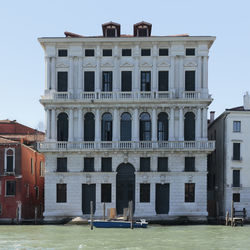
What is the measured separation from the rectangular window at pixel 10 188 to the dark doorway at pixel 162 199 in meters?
11.2


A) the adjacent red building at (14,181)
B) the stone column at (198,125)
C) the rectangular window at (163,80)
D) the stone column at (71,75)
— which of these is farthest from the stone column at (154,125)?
the adjacent red building at (14,181)

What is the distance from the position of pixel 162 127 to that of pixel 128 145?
3.11m

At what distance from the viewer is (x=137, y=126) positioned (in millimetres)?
50875

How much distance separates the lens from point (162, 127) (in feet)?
168

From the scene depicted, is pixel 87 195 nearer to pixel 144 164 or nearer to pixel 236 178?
pixel 144 164

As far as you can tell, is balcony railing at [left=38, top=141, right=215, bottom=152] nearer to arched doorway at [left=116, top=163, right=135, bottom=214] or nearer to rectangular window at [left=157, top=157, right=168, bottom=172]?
rectangular window at [left=157, top=157, right=168, bottom=172]

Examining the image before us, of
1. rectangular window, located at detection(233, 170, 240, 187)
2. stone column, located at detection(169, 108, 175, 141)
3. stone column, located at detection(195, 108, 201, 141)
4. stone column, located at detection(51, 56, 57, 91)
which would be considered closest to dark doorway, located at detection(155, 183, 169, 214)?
stone column, located at detection(169, 108, 175, 141)

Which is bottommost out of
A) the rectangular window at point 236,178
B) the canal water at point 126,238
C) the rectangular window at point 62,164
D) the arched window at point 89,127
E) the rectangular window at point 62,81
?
the canal water at point 126,238

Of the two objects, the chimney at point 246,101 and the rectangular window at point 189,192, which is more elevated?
the chimney at point 246,101

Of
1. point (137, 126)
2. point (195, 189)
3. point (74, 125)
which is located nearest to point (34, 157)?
point (74, 125)

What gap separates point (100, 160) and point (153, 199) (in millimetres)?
5159

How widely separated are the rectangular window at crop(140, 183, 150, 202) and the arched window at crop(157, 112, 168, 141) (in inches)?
154

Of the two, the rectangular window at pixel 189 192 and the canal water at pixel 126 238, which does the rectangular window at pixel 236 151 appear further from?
the canal water at pixel 126 238

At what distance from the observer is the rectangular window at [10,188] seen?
166 ft
